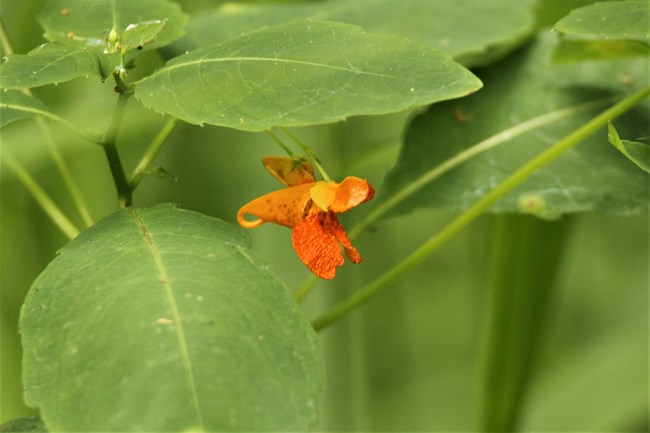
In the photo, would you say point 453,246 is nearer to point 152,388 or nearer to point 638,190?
point 638,190

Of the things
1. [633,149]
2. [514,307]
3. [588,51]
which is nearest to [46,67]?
[633,149]

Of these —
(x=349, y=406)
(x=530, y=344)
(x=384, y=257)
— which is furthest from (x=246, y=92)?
(x=384, y=257)

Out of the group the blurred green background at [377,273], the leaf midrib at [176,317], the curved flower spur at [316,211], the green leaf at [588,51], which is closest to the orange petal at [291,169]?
the curved flower spur at [316,211]

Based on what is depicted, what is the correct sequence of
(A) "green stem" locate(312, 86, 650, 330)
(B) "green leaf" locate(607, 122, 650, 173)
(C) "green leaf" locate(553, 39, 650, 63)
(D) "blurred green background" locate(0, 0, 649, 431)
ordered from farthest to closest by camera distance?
(D) "blurred green background" locate(0, 0, 649, 431) < (C) "green leaf" locate(553, 39, 650, 63) < (A) "green stem" locate(312, 86, 650, 330) < (B) "green leaf" locate(607, 122, 650, 173)

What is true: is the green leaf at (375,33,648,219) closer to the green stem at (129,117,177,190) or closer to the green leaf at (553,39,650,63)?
the green leaf at (553,39,650,63)

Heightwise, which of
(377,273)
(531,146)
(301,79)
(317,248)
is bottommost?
(377,273)

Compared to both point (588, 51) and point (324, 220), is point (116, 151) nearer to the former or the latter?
point (324, 220)

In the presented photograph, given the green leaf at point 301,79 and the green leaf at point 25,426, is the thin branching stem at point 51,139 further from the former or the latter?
the green leaf at point 25,426

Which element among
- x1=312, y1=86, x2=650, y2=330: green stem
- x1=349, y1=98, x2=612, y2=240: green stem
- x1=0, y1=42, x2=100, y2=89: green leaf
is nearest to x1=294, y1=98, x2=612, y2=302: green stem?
x1=349, y1=98, x2=612, y2=240: green stem
